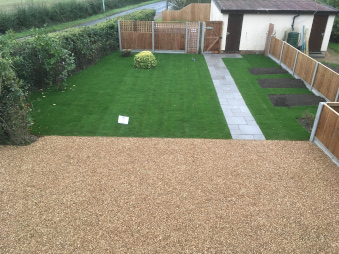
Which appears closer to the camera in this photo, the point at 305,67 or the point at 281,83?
the point at 305,67

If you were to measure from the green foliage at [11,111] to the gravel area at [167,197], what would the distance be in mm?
380

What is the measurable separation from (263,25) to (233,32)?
2.06 m

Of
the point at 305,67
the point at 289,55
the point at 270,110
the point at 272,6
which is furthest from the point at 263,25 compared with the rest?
the point at 270,110

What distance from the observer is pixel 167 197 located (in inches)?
269

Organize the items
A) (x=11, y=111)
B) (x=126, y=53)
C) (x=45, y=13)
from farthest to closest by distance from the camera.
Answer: (x=45, y=13) → (x=126, y=53) → (x=11, y=111)

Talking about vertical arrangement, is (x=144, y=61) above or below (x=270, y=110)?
above

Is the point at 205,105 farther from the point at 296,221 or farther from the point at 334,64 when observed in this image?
the point at 334,64

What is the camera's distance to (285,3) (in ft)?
67.5

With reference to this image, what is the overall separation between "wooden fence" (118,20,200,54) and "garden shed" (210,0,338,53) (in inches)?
87.7

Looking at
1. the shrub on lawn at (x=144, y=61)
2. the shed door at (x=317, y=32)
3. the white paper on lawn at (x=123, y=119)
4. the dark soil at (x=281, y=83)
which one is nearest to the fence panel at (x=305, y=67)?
the dark soil at (x=281, y=83)

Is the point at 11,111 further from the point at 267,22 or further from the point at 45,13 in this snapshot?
the point at 45,13

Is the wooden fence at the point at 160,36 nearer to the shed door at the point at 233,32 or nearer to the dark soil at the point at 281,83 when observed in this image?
the shed door at the point at 233,32

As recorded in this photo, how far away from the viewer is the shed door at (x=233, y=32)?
63.7ft

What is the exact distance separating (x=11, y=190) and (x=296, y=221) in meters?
6.69
